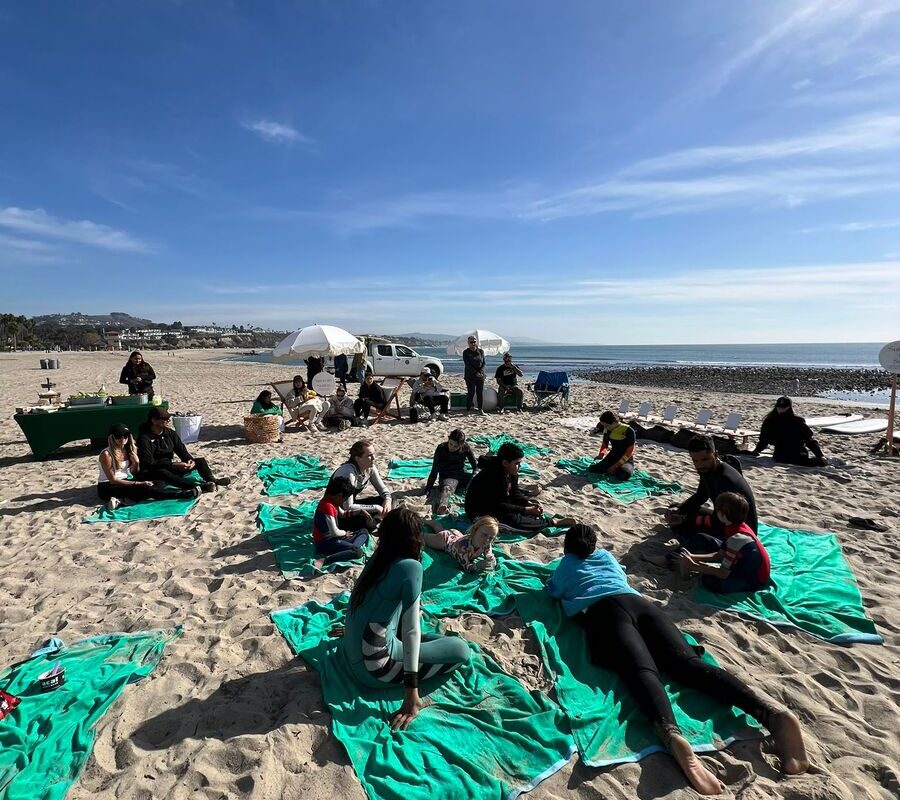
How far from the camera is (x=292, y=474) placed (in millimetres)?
6988

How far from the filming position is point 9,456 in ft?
25.6

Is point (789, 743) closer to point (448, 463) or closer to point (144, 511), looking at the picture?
point (448, 463)

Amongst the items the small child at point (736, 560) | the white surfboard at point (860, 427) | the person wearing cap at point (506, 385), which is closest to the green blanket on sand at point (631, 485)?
the small child at point (736, 560)

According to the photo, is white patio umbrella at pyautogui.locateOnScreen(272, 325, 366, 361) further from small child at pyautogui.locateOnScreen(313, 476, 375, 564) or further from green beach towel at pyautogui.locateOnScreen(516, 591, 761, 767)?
green beach towel at pyautogui.locateOnScreen(516, 591, 761, 767)

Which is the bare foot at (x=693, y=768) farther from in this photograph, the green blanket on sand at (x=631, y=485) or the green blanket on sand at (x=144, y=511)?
the green blanket on sand at (x=144, y=511)

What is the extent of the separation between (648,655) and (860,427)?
34.1 ft

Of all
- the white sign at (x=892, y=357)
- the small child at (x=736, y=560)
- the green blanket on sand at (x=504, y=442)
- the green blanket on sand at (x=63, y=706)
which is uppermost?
the white sign at (x=892, y=357)

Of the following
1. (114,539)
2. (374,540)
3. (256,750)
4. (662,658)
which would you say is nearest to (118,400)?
(114,539)

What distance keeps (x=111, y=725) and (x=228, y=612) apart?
1.07m

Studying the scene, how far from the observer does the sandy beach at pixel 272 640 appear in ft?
7.33

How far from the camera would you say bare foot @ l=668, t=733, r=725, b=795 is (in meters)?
2.14

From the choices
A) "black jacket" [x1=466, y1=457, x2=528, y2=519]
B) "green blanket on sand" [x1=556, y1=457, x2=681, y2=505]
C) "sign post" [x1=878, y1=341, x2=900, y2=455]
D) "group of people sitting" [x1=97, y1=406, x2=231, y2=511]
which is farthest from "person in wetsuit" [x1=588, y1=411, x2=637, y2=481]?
"group of people sitting" [x1=97, y1=406, x2=231, y2=511]

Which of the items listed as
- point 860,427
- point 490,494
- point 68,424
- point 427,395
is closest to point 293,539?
point 490,494

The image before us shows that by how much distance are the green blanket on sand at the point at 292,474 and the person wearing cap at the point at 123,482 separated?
3.00ft
